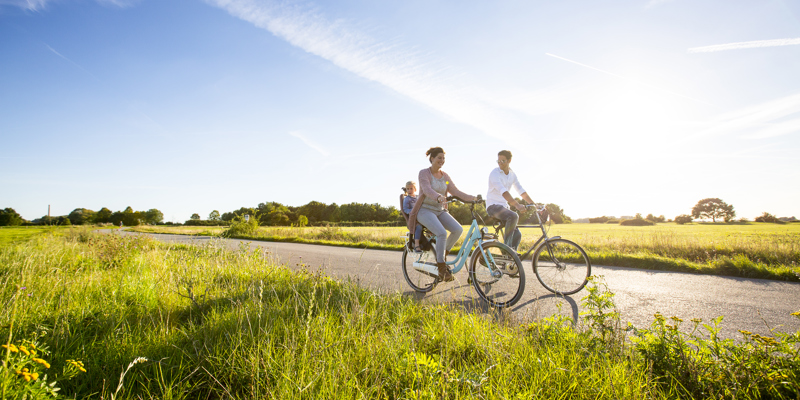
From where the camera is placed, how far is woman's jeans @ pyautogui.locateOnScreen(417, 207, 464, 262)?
17.3 feet

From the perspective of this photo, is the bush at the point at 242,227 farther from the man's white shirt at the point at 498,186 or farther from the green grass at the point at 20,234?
the man's white shirt at the point at 498,186

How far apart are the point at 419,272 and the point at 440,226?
135 centimetres

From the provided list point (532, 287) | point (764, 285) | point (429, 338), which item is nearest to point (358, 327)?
point (429, 338)

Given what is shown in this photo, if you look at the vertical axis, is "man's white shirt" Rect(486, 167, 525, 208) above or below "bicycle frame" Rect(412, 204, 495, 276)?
above

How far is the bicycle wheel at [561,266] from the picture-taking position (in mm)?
5504

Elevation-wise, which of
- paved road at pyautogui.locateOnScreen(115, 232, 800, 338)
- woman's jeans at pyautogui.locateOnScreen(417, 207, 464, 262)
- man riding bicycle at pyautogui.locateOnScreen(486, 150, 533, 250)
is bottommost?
paved road at pyautogui.locateOnScreen(115, 232, 800, 338)

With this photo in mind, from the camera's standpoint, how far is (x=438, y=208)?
5.50 m

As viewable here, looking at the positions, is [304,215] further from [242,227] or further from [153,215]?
[242,227]

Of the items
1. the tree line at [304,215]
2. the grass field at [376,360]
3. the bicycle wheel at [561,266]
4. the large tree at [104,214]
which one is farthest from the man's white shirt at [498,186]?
the large tree at [104,214]

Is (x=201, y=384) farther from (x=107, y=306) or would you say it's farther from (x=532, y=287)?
(x=532, y=287)

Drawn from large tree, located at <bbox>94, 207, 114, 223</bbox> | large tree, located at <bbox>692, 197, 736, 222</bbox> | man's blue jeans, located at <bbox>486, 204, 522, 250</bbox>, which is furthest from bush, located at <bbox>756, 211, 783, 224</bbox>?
large tree, located at <bbox>94, 207, 114, 223</bbox>

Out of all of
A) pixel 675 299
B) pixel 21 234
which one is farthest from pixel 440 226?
pixel 21 234

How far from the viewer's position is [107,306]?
378cm

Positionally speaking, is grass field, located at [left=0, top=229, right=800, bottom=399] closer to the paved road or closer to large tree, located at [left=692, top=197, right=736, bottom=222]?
the paved road
